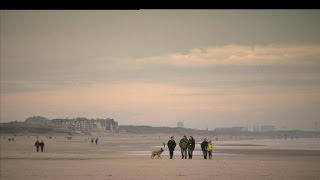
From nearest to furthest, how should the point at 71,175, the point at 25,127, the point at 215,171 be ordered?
1. the point at 71,175
2. the point at 215,171
3. the point at 25,127

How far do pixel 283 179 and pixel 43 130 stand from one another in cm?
10495

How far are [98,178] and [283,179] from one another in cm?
492

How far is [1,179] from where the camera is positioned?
39.1 ft

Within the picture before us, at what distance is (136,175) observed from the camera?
12750 mm

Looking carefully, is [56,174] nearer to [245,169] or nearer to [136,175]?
[136,175]

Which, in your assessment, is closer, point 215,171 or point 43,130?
point 215,171
